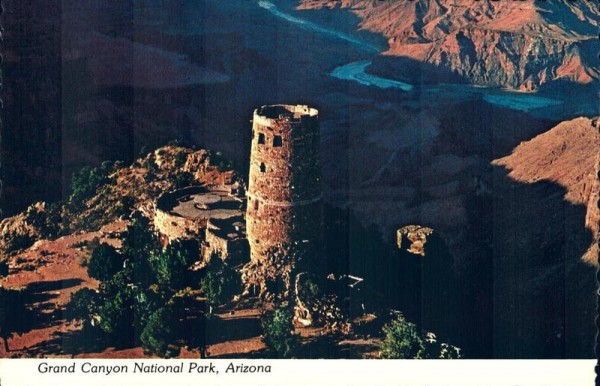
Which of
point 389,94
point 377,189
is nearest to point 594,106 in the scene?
point 389,94

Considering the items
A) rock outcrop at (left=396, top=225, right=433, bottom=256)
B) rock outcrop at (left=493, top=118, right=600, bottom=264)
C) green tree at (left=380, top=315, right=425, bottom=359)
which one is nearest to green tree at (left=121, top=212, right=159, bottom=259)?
rock outcrop at (left=396, top=225, right=433, bottom=256)

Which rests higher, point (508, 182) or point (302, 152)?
point (302, 152)

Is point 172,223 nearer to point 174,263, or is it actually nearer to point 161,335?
point 174,263

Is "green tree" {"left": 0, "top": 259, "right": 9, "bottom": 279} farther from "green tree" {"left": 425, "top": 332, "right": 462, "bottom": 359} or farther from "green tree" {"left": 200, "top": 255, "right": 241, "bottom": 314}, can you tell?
"green tree" {"left": 425, "top": 332, "right": 462, "bottom": 359}

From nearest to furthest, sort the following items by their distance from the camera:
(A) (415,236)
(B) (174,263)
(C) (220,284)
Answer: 1. (C) (220,284)
2. (B) (174,263)
3. (A) (415,236)

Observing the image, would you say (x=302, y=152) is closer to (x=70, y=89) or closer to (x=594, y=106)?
(x=70, y=89)

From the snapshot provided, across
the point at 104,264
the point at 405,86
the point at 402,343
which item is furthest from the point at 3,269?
the point at 405,86

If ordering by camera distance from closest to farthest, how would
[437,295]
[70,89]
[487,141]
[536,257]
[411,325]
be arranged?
1. [411,325]
2. [437,295]
3. [536,257]
4. [70,89]
5. [487,141]
